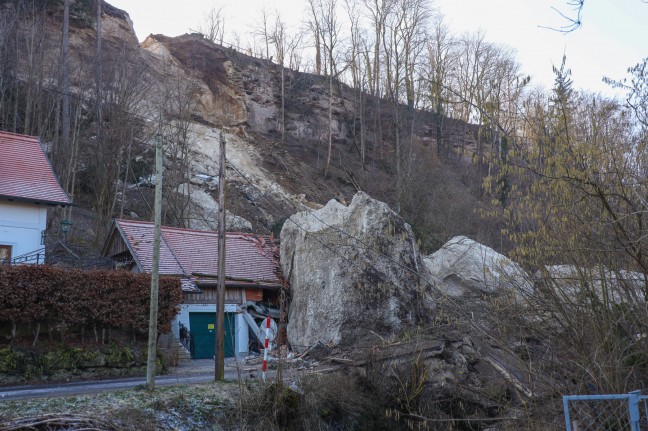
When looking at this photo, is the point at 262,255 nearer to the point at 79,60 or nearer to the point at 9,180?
the point at 9,180

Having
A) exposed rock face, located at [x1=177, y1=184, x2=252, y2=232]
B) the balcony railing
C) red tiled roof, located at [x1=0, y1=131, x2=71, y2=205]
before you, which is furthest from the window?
exposed rock face, located at [x1=177, y1=184, x2=252, y2=232]

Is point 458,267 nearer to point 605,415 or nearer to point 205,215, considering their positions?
point 205,215

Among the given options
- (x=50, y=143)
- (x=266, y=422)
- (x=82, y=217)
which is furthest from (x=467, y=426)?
(x=50, y=143)

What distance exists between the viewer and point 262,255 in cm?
2970

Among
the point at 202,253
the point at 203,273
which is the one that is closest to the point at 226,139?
the point at 202,253

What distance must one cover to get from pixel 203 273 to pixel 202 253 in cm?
178

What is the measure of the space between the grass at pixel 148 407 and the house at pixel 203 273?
30.0 ft

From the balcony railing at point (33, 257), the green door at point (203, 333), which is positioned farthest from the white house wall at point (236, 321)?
the balcony railing at point (33, 257)

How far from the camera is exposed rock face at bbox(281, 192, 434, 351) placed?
23.9 metres

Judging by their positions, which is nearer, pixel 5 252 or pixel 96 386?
pixel 96 386

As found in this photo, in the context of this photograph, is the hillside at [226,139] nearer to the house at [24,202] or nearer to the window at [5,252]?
the house at [24,202]

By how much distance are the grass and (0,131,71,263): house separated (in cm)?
1083

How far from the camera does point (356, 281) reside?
80.6 ft

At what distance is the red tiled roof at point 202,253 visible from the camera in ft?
86.9
